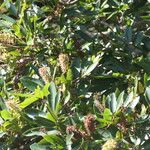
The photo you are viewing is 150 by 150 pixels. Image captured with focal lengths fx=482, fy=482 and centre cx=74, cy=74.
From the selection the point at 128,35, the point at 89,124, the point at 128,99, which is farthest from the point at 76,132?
the point at 128,35

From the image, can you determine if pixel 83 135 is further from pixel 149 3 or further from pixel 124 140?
pixel 149 3

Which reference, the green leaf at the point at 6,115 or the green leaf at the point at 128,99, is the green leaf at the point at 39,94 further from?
the green leaf at the point at 128,99

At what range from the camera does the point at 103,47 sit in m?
1.99

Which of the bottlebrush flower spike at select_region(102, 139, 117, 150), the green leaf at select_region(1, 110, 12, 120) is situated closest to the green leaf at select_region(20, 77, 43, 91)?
the green leaf at select_region(1, 110, 12, 120)

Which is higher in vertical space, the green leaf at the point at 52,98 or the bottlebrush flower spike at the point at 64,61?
the bottlebrush flower spike at the point at 64,61

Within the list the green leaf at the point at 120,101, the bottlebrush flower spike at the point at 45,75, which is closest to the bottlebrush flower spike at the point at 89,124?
the green leaf at the point at 120,101

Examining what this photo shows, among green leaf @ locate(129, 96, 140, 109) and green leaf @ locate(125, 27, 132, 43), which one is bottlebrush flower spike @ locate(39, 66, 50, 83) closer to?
green leaf @ locate(129, 96, 140, 109)

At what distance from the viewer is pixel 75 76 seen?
67.0 inches

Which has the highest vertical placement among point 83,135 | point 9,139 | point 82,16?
point 82,16

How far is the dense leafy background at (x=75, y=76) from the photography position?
148cm

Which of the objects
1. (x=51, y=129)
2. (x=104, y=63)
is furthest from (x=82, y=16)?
(x=51, y=129)

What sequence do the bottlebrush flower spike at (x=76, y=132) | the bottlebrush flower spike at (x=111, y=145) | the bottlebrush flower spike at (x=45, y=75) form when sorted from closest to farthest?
the bottlebrush flower spike at (x=111, y=145) → the bottlebrush flower spike at (x=76, y=132) → the bottlebrush flower spike at (x=45, y=75)

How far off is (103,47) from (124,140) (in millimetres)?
609

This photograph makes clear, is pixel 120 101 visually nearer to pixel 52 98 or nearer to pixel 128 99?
pixel 128 99
